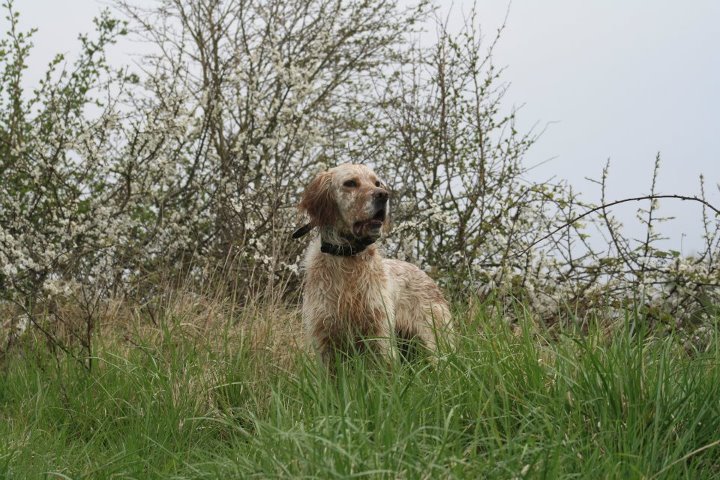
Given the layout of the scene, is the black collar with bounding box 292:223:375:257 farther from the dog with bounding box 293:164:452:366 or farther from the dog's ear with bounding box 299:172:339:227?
the dog's ear with bounding box 299:172:339:227

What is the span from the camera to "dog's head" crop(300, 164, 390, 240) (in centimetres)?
457

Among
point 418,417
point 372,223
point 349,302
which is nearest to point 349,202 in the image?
point 372,223

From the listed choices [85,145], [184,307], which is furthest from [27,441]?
[85,145]

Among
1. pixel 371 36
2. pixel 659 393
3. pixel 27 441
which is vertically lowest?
pixel 27 441

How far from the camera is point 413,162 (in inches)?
335

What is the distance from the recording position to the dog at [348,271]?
4555 mm

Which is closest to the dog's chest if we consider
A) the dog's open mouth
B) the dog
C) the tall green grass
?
the dog

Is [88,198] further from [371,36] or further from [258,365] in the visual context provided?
[258,365]

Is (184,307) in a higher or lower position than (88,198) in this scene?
lower

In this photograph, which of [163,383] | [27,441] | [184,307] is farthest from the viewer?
[184,307]

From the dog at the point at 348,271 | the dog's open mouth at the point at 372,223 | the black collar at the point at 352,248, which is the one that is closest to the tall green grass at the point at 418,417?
the dog at the point at 348,271

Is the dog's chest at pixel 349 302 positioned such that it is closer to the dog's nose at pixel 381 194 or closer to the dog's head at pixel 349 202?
the dog's head at pixel 349 202

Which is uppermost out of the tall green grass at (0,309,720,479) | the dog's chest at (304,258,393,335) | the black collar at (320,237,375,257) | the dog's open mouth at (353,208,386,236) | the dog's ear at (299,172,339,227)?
the dog's ear at (299,172,339,227)

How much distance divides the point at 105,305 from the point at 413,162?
323 cm
